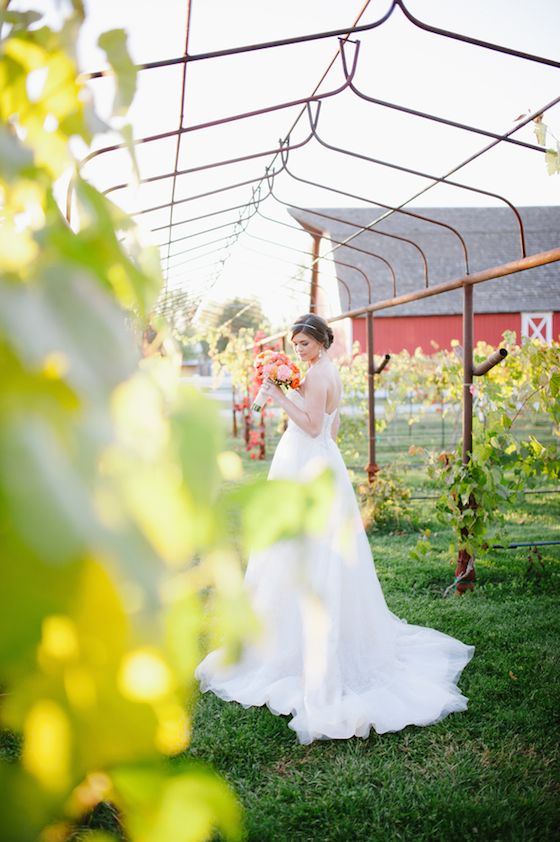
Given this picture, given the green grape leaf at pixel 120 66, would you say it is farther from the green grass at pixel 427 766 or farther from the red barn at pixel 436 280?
the red barn at pixel 436 280

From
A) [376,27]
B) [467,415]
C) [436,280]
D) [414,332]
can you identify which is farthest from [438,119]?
[436,280]

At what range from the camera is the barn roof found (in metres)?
24.2

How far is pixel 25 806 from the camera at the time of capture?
0.30 meters

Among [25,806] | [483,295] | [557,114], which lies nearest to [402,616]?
[557,114]

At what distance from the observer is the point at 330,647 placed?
306 cm

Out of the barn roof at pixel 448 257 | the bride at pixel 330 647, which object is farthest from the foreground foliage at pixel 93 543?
the barn roof at pixel 448 257

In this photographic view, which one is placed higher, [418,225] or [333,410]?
[418,225]

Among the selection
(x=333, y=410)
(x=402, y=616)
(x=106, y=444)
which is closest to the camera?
(x=106, y=444)

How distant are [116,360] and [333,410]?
3.53m

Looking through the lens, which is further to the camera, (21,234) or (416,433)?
(416,433)

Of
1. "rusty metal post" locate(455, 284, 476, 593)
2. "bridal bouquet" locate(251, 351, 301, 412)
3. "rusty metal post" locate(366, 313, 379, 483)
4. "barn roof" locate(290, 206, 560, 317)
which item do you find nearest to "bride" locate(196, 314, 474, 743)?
"bridal bouquet" locate(251, 351, 301, 412)

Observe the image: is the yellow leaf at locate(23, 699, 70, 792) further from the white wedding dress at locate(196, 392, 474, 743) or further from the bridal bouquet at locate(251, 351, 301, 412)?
the bridal bouquet at locate(251, 351, 301, 412)

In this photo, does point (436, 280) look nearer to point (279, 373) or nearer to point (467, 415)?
point (467, 415)

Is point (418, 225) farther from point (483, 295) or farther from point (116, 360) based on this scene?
point (116, 360)
